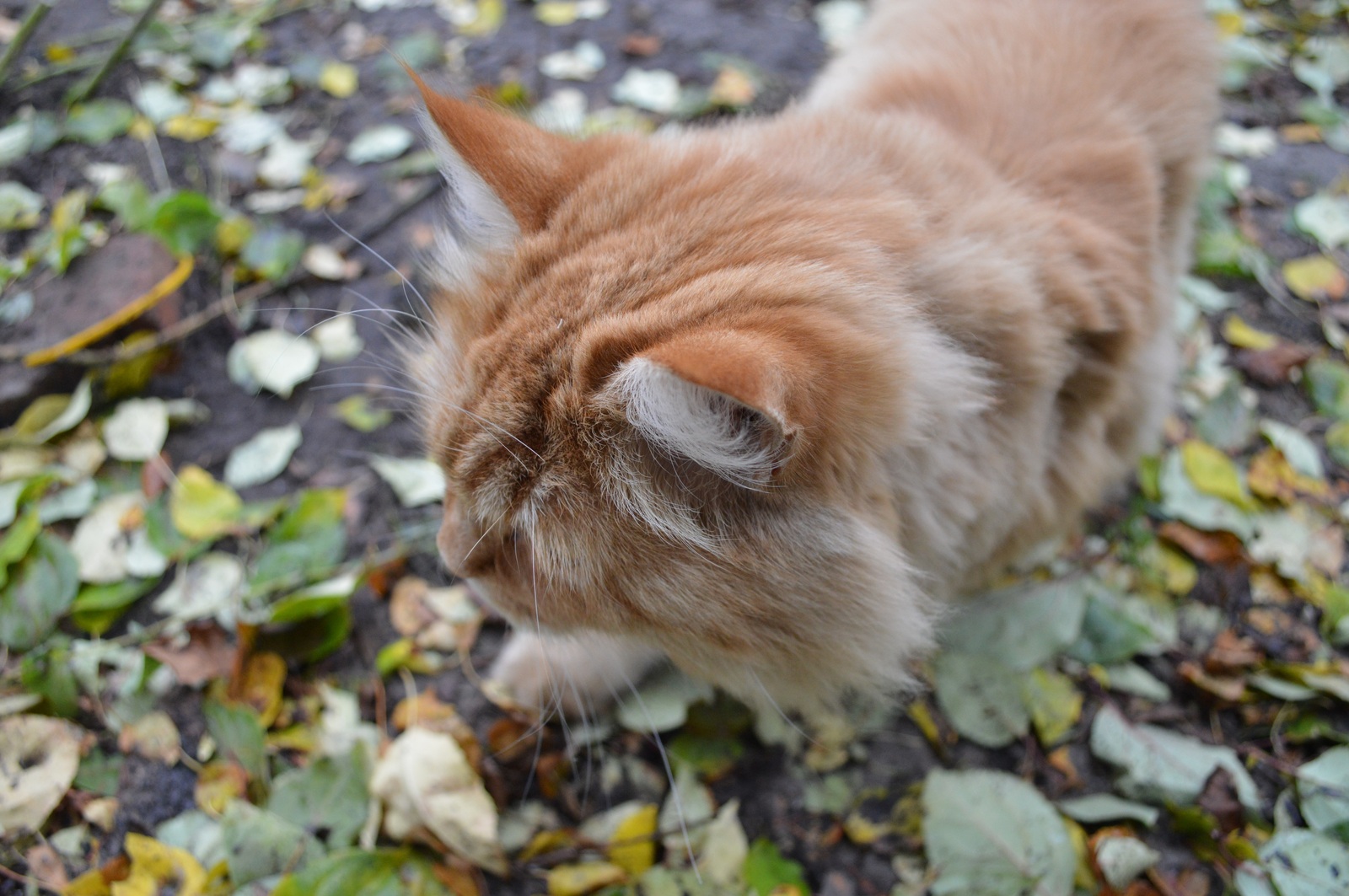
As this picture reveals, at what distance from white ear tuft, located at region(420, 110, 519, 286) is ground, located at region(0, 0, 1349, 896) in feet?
1.35

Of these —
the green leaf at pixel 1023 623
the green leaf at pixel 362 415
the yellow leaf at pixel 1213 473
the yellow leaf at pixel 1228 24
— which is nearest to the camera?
the green leaf at pixel 1023 623

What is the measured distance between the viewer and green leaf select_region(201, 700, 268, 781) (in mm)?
1481

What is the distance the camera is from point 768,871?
142cm

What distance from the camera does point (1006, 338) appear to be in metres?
1.11

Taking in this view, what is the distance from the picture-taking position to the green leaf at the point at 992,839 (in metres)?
1.36

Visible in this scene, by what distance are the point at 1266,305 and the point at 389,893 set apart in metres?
2.75

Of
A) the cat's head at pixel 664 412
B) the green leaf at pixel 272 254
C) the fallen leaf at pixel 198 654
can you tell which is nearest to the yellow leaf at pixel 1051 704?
the cat's head at pixel 664 412

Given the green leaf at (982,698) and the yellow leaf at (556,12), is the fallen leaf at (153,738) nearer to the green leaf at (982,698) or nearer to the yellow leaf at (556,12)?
the green leaf at (982,698)

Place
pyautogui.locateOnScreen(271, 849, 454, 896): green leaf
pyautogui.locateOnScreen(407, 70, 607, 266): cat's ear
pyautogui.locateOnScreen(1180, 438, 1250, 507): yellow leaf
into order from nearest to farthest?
pyautogui.locateOnScreen(407, 70, 607, 266): cat's ear < pyautogui.locateOnScreen(271, 849, 454, 896): green leaf < pyautogui.locateOnScreen(1180, 438, 1250, 507): yellow leaf

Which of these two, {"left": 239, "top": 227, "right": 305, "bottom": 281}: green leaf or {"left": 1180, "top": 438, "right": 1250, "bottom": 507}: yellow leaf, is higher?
{"left": 239, "top": 227, "right": 305, "bottom": 281}: green leaf

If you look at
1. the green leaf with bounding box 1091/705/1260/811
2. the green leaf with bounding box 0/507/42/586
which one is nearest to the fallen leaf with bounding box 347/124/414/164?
the green leaf with bounding box 0/507/42/586

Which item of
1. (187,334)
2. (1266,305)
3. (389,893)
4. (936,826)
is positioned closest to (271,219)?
(187,334)

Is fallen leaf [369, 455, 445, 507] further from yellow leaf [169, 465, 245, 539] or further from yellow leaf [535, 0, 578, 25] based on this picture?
yellow leaf [535, 0, 578, 25]

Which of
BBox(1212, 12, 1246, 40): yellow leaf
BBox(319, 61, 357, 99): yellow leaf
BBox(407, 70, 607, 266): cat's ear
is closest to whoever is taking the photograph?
BBox(407, 70, 607, 266): cat's ear
